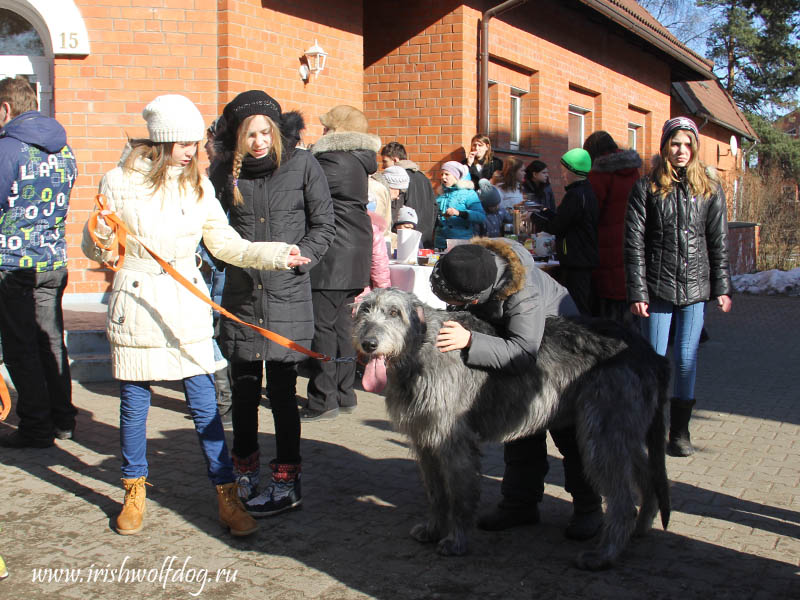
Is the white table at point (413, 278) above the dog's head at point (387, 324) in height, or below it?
above

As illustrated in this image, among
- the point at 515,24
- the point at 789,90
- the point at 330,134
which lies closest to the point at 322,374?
the point at 330,134

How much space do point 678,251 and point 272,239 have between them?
9.22 feet

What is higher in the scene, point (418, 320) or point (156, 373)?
point (418, 320)

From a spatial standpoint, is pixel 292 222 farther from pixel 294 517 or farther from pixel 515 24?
pixel 515 24

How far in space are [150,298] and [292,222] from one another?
910 mm

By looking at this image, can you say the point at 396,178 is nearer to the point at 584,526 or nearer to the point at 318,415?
the point at 318,415

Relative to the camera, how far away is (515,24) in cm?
1308

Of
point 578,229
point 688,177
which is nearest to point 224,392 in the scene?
point 578,229

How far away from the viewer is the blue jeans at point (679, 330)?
5484 mm

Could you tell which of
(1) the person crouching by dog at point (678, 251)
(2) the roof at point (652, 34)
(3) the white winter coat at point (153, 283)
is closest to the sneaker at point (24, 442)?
(3) the white winter coat at point (153, 283)

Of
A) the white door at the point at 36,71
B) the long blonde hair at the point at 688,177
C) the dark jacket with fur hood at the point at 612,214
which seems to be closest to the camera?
the long blonde hair at the point at 688,177

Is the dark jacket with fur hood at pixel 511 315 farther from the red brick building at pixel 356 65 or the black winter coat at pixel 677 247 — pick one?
the red brick building at pixel 356 65

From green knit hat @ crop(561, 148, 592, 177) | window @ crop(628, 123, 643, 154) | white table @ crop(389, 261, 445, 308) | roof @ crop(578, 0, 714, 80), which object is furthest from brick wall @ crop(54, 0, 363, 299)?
window @ crop(628, 123, 643, 154)

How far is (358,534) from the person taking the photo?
4.12 metres
